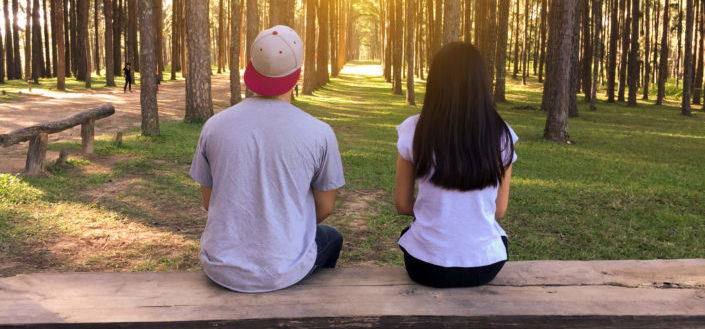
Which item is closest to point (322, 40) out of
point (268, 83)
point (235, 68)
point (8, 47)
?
point (235, 68)

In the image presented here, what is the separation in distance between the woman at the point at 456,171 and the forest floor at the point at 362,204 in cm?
290

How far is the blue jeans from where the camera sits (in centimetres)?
338

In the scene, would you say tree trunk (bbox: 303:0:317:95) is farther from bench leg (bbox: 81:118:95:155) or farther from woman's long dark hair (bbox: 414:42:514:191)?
woman's long dark hair (bbox: 414:42:514:191)

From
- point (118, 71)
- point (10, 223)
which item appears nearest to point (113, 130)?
point (10, 223)

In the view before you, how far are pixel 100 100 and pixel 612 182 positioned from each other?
23155 mm

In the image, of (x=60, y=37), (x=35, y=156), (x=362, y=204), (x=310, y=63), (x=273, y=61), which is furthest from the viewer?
(x=310, y=63)

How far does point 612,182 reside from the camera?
33.0 feet

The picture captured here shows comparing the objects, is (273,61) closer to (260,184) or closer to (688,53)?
(260,184)

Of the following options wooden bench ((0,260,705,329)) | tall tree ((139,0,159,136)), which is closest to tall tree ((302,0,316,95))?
tall tree ((139,0,159,136))

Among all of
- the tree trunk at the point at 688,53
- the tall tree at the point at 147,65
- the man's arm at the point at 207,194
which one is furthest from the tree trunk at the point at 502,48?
the man's arm at the point at 207,194

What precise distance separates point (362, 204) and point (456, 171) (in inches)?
216

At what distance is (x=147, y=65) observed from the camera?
46.0 feet

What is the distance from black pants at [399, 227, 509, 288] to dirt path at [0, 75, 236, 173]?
9.13 meters

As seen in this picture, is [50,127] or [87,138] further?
[87,138]
